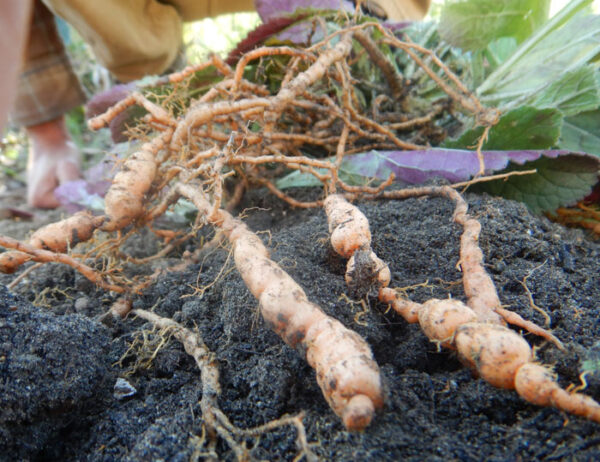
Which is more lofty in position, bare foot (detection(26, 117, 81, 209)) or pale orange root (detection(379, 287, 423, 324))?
pale orange root (detection(379, 287, 423, 324))

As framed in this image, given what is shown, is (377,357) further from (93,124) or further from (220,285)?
(93,124)

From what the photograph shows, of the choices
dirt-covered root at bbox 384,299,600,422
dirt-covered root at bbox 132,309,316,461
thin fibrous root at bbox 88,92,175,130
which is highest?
thin fibrous root at bbox 88,92,175,130

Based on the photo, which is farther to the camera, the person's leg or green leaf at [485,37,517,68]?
the person's leg

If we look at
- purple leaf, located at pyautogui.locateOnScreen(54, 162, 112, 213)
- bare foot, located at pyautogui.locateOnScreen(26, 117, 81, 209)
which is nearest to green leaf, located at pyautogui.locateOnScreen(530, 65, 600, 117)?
purple leaf, located at pyautogui.locateOnScreen(54, 162, 112, 213)

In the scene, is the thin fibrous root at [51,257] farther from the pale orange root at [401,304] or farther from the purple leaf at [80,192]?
the purple leaf at [80,192]

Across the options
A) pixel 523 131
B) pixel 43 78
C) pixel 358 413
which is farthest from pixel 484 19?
pixel 43 78

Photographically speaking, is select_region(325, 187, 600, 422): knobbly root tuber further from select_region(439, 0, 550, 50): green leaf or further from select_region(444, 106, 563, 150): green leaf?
select_region(439, 0, 550, 50): green leaf
